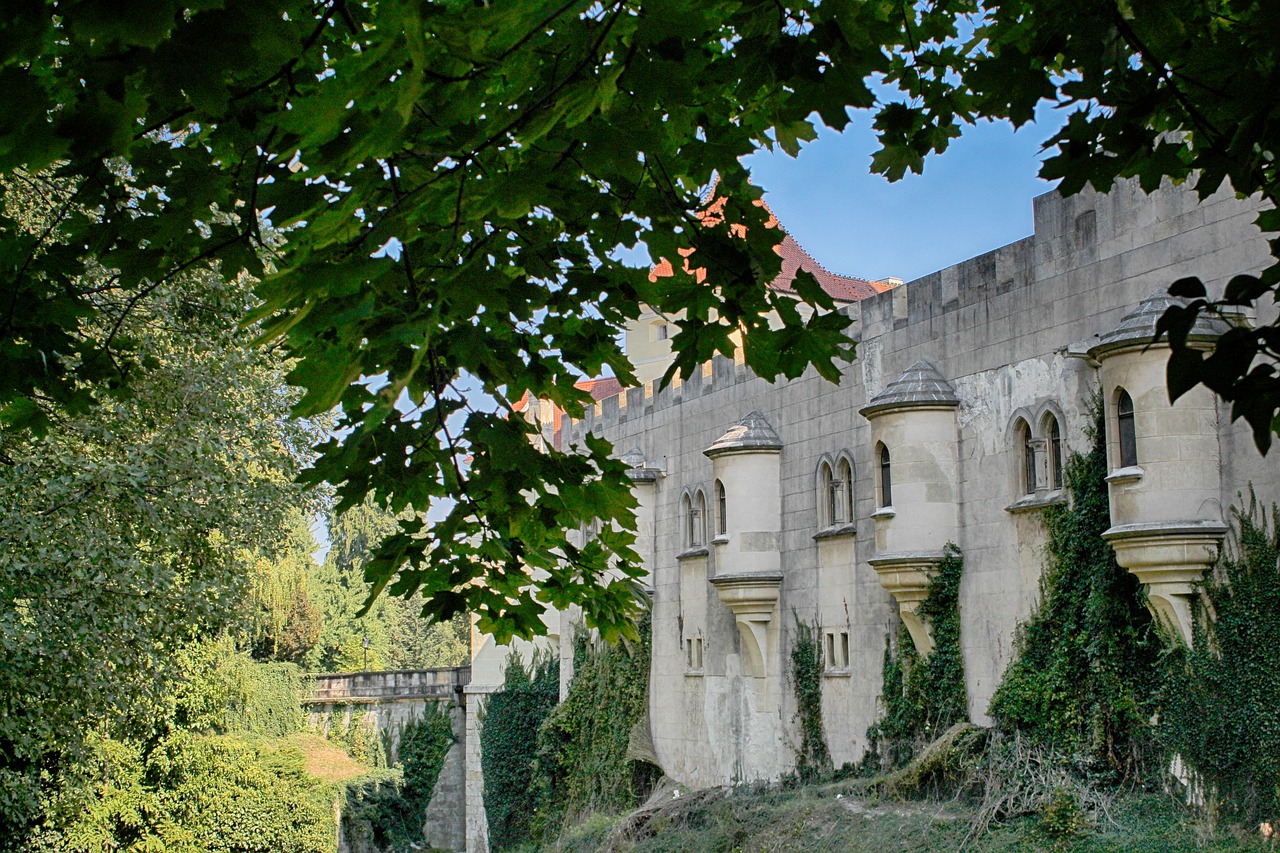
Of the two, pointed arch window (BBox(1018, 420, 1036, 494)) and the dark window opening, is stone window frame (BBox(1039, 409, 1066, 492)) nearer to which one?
pointed arch window (BBox(1018, 420, 1036, 494))

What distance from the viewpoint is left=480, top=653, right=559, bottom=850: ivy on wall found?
984 inches

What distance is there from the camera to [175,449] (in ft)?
41.2

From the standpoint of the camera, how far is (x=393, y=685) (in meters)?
33.4

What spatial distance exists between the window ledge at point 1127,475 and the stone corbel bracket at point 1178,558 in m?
0.45

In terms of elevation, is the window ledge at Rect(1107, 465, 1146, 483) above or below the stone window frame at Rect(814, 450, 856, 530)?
below

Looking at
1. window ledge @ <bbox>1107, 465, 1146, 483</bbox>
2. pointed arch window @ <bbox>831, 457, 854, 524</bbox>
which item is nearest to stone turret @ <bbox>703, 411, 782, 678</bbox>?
pointed arch window @ <bbox>831, 457, 854, 524</bbox>

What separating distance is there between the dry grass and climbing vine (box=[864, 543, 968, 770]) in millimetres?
13300

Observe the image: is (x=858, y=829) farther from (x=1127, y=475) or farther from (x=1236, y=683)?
(x=1127, y=475)

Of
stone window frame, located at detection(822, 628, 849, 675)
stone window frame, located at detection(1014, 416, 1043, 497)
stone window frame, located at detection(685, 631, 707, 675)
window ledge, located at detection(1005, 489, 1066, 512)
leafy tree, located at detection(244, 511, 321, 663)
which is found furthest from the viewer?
leafy tree, located at detection(244, 511, 321, 663)

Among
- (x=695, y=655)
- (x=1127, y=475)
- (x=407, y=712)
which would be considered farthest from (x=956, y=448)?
(x=407, y=712)

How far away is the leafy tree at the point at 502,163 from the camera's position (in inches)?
116

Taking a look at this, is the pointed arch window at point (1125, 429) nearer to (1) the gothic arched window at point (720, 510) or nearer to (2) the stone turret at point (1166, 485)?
(2) the stone turret at point (1166, 485)

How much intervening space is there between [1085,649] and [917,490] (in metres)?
2.92

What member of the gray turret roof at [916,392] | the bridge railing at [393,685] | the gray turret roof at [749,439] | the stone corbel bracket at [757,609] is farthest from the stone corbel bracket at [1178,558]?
the bridge railing at [393,685]
